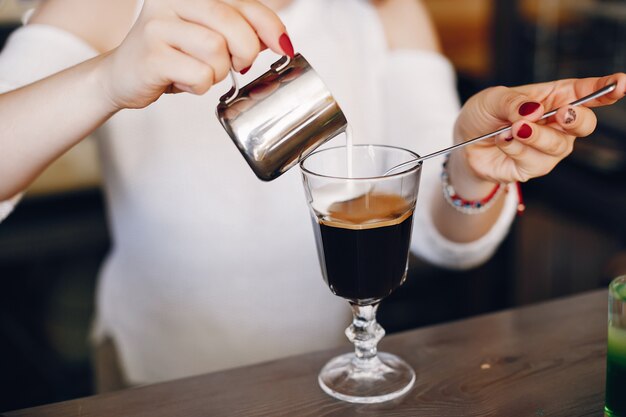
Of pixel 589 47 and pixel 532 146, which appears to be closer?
pixel 532 146

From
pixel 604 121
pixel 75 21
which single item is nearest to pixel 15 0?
pixel 75 21

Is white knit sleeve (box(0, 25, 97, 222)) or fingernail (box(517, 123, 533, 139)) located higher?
white knit sleeve (box(0, 25, 97, 222))

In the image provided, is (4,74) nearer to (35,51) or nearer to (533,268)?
(35,51)

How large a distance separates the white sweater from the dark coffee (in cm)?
46

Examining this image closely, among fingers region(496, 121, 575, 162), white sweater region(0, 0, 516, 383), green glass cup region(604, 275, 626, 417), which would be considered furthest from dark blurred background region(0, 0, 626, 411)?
green glass cup region(604, 275, 626, 417)

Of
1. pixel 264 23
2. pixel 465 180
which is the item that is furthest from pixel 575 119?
pixel 264 23

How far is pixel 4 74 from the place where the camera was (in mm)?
1073

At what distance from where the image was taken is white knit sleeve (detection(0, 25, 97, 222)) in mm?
1086

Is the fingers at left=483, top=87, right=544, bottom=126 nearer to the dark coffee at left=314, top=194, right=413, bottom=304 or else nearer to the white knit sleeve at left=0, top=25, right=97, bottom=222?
the dark coffee at left=314, top=194, right=413, bottom=304

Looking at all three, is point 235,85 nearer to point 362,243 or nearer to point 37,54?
point 362,243

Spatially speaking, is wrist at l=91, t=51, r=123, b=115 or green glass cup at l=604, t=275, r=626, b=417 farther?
wrist at l=91, t=51, r=123, b=115

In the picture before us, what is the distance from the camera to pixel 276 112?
77cm

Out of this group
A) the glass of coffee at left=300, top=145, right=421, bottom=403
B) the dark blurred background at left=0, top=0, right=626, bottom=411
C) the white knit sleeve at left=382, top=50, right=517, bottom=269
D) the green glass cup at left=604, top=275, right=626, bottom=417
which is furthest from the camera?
the dark blurred background at left=0, top=0, right=626, bottom=411

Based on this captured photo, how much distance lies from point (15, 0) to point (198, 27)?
181 centimetres
